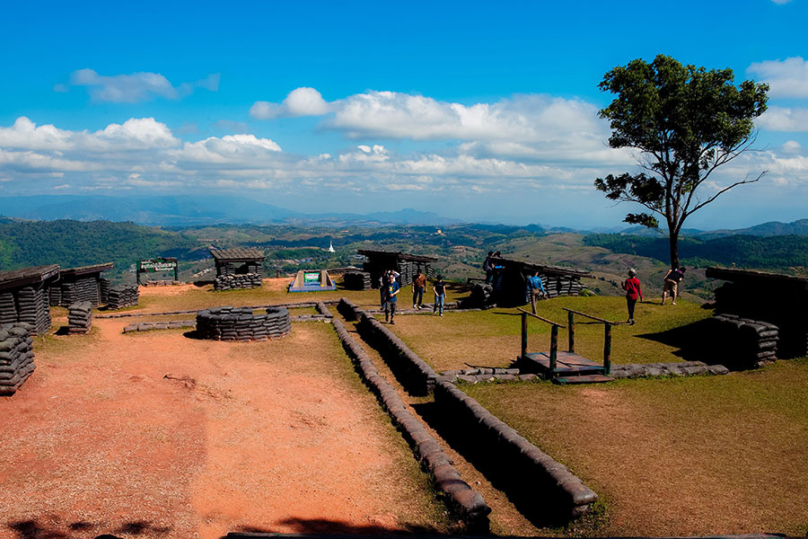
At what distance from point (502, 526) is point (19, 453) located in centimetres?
811

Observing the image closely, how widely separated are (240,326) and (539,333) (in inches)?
460

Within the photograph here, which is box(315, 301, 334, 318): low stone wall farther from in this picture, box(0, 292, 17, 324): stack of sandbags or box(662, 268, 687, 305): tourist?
box(662, 268, 687, 305): tourist

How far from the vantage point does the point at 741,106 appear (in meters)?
24.7

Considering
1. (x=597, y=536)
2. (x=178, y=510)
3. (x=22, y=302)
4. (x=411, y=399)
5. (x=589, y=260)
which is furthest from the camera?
(x=589, y=260)

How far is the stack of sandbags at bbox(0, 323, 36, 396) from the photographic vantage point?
417 inches

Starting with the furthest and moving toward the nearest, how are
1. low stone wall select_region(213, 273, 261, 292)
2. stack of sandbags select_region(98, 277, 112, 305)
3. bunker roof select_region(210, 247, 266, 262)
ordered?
1. bunker roof select_region(210, 247, 266, 262)
2. low stone wall select_region(213, 273, 261, 292)
3. stack of sandbags select_region(98, 277, 112, 305)

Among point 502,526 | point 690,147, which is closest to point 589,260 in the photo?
point 690,147

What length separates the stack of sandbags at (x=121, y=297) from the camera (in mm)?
28216

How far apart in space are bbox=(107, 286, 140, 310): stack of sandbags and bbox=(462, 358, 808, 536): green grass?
24.3 metres

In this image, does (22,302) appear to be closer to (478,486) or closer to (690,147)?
(478,486)

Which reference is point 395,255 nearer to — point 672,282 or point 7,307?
point 672,282

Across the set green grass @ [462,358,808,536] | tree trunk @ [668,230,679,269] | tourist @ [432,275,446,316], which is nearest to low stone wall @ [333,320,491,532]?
green grass @ [462,358,808,536]

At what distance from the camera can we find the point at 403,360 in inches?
605

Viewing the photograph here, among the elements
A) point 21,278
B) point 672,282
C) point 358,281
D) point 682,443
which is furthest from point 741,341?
point 358,281
